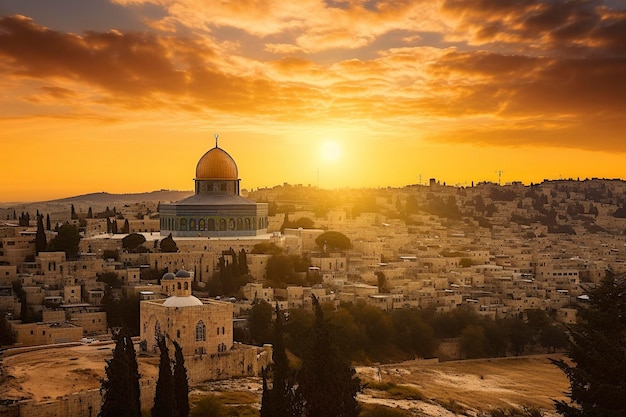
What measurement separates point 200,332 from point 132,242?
44.6 ft

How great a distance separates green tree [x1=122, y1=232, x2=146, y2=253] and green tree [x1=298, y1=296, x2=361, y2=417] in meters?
21.2

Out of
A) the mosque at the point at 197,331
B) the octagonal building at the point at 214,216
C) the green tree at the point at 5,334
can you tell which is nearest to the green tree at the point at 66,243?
the octagonal building at the point at 214,216

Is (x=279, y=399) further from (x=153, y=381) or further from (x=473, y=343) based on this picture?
(x=473, y=343)

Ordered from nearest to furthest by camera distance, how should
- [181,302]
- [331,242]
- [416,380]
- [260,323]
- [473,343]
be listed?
[181,302] → [416,380] → [260,323] → [473,343] → [331,242]

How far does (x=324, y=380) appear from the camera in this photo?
18953 mm

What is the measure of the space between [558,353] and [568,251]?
24665 millimetres

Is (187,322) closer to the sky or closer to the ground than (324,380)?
closer to the sky

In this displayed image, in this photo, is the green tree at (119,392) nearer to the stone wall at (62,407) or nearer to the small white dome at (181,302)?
the stone wall at (62,407)

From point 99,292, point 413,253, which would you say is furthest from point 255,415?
point 413,253

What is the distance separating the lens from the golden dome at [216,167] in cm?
4556

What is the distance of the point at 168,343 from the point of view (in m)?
25.9

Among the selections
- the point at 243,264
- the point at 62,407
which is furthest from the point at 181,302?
the point at 243,264

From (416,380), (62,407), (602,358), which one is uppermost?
(602,358)

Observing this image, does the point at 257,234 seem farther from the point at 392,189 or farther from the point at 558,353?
the point at 392,189
